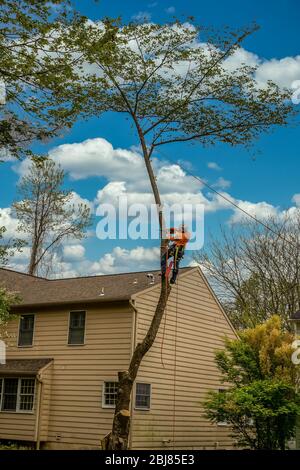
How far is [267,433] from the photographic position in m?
19.6

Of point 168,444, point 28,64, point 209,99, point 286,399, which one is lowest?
point 168,444

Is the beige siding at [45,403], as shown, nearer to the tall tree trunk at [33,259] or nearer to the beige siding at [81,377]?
the beige siding at [81,377]

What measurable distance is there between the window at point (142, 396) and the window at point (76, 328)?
112 inches

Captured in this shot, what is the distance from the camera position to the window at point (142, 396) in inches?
867

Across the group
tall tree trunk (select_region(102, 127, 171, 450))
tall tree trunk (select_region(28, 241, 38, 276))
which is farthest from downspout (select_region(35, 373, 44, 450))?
tall tree trunk (select_region(28, 241, 38, 276))

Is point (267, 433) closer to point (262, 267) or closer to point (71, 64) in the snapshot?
point (71, 64)

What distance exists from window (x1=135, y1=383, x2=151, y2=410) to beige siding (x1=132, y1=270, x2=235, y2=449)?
203 mm

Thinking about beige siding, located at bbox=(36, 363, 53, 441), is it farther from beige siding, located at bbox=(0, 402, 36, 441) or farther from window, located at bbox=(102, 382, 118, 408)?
window, located at bbox=(102, 382, 118, 408)

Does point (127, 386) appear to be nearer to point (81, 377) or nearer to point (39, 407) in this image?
point (81, 377)

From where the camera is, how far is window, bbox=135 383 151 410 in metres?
22.0

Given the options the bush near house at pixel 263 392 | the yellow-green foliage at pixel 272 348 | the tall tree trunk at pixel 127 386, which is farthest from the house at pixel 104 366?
the yellow-green foliage at pixel 272 348

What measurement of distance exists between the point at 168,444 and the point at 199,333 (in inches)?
186

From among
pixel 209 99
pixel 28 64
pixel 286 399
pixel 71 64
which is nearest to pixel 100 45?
pixel 71 64

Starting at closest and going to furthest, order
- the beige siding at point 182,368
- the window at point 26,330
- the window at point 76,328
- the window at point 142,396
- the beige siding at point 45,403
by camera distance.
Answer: the window at point 142,396
the beige siding at point 182,368
the beige siding at point 45,403
the window at point 76,328
the window at point 26,330
